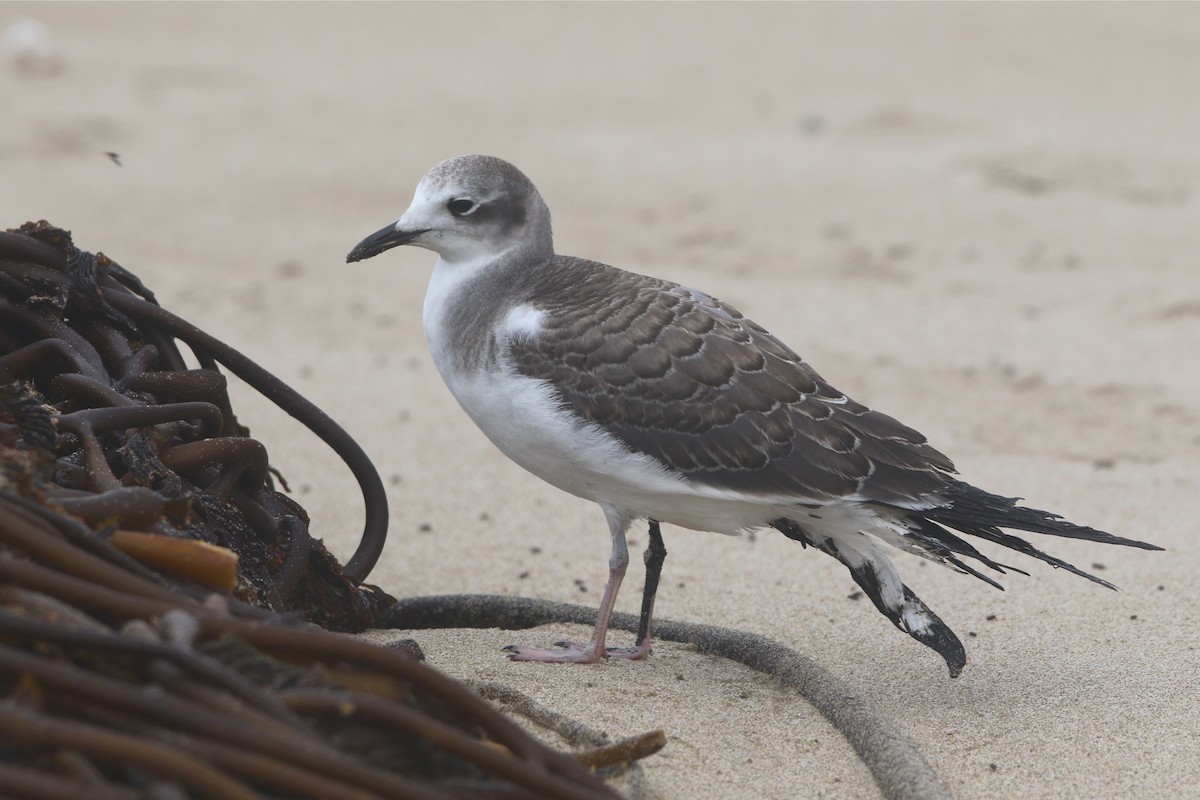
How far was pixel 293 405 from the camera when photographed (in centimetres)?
336

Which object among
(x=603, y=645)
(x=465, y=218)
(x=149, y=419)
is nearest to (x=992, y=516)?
(x=603, y=645)

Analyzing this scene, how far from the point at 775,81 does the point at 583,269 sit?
9462 millimetres

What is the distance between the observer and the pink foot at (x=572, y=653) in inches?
141

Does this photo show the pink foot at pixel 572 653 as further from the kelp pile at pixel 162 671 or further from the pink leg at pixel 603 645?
the kelp pile at pixel 162 671

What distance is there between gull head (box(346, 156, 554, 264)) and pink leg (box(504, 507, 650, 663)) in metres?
0.88

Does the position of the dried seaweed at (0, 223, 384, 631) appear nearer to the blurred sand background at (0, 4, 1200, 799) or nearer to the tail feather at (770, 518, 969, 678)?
the blurred sand background at (0, 4, 1200, 799)

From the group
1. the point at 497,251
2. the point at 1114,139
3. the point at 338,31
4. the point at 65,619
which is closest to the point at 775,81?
the point at 1114,139

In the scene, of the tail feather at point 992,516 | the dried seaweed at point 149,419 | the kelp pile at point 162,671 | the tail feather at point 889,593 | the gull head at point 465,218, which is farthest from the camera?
the gull head at point 465,218

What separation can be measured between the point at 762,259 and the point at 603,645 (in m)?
5.32

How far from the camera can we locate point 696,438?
3.66 meters

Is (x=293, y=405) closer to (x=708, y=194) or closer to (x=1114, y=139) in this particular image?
(x=708, y=194)

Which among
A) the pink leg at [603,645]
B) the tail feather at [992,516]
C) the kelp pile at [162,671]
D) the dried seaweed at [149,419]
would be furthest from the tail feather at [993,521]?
the kelp pile at [162,671]

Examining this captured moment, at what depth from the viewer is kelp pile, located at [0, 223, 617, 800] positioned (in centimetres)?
185

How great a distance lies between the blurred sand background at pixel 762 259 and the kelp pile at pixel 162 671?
88cm
